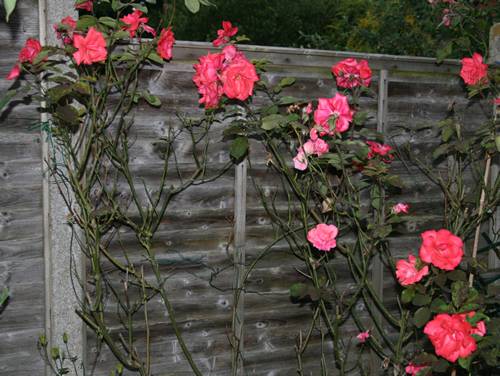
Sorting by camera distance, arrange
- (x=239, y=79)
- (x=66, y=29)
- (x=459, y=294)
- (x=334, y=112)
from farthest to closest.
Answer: (x=66, y=29)
(x=239, y=79)
(x=334, y=112)
(x=459, y=294)

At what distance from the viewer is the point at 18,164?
294 cm

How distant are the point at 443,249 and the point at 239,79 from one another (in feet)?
3.42

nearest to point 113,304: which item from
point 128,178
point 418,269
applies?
point 128,178

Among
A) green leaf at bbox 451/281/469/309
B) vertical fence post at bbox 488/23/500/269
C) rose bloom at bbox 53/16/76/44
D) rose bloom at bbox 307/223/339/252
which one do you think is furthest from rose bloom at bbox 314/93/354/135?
vertical fence post at bbox 488/23/500/269

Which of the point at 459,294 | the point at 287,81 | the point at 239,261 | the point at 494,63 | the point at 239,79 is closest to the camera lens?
the point at 459,294

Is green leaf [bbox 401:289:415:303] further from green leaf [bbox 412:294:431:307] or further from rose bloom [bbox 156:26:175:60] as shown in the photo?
rose bloom [bbox 156:26:175:60]

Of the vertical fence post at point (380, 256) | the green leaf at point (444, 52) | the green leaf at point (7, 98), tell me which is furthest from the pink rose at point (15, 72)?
the green leaf at point (444, 52)

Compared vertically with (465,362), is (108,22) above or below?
above

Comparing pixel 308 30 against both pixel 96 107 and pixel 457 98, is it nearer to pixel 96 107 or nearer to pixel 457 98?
pixel 457 98

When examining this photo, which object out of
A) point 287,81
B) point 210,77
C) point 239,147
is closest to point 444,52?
point 287,81

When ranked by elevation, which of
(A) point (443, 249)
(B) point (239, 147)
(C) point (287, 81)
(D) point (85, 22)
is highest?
(D) point (85, 22)

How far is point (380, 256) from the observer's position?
12.1ft

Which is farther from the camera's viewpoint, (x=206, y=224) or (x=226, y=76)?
(x=206, y=224)

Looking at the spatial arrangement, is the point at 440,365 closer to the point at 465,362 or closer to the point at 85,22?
the point at 465,362
